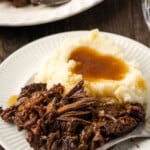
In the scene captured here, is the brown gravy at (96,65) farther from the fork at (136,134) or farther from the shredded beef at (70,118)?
the fork at (136,134)

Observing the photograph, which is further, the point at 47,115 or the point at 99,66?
the point at 99,66

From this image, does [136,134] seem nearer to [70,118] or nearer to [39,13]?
[70,118]

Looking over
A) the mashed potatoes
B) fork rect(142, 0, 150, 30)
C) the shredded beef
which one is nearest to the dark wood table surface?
fork rect(142, 0, 150, 30)

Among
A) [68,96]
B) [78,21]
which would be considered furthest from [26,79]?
Result: [78,21]

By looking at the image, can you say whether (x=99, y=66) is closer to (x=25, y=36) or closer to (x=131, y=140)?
(x=131, y=140)

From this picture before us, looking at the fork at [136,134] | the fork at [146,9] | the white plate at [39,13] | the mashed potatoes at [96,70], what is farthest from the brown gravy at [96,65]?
the fork at [146,9]
